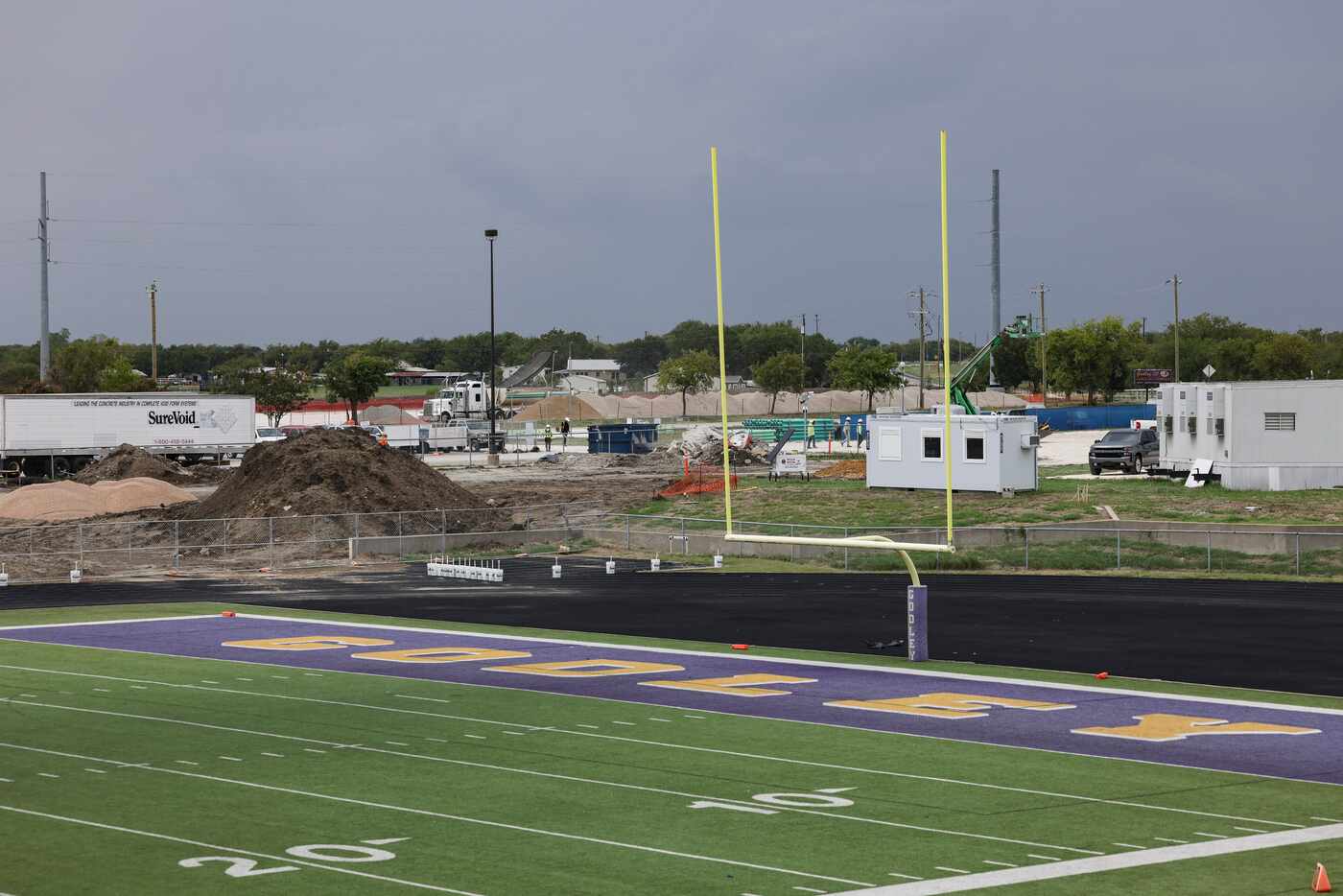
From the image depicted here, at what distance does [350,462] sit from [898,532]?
20.5 meters

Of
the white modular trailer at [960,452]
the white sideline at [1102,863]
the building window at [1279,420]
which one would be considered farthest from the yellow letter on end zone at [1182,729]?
the building window at [1279,420]

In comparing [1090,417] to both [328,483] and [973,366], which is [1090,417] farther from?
[328,483]

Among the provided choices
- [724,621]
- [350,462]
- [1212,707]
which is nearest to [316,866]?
[1212,707]

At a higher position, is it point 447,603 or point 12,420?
point 12,420

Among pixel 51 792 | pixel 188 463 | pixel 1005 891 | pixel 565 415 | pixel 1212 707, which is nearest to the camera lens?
pixel 1005 891

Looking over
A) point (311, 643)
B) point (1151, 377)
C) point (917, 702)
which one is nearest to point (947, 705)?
point (917, 702)

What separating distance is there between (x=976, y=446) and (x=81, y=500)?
3380cm

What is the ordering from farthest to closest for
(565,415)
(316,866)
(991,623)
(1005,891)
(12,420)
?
(565,415), (12,420), (991,623), (316,866), (1005,891)

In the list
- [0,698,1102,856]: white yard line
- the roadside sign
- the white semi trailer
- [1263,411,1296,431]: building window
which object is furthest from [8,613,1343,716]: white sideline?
the roadside sign

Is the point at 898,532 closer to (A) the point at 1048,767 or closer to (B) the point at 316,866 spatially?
(A) the point at 1048,767

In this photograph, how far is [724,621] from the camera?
3116cm

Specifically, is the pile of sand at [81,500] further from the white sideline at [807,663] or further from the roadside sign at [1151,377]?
the roadside sign at [1151,377]

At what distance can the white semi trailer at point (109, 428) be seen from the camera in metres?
77.7

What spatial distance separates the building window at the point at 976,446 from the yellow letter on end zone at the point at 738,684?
31.8m
